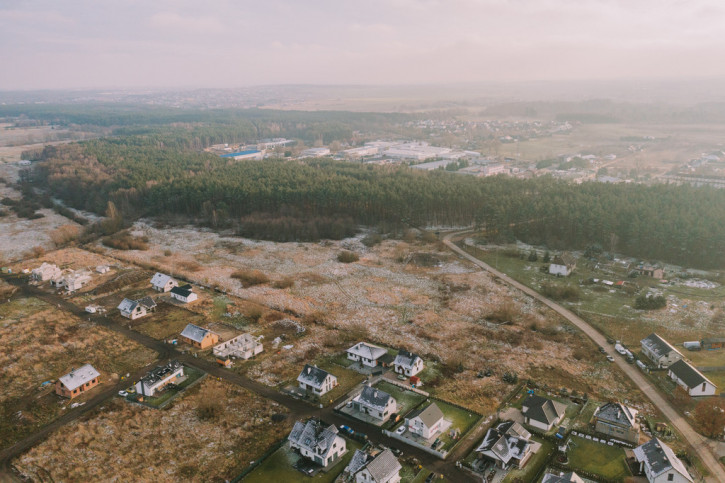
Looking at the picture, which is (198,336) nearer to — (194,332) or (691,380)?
(194,332)

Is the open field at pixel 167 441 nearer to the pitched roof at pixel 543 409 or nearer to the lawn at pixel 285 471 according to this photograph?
the lawn at pixel 285 471

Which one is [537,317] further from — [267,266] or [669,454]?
[267,266]

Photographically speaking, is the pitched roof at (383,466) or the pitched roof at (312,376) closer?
the pitched roof at (383,466)

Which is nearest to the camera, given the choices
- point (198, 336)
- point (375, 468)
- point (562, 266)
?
point (375, 468)

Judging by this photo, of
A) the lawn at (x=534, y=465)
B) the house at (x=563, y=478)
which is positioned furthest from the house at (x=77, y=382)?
the house at (x=563, y=478)

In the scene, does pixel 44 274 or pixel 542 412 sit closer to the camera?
pixel 542 412

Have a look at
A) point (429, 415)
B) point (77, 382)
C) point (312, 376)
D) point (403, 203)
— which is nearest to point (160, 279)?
point (77, 382)
